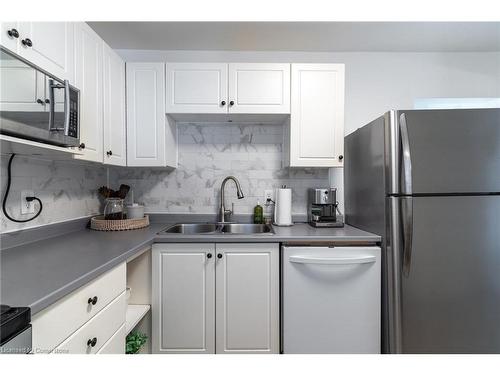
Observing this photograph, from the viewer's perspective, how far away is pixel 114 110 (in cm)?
174

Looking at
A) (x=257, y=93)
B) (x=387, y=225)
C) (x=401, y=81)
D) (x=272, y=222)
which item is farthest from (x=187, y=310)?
(x=401, y=81)

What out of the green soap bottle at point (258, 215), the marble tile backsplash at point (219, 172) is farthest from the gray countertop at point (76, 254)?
the marble tile backsplash at point (219, 172)

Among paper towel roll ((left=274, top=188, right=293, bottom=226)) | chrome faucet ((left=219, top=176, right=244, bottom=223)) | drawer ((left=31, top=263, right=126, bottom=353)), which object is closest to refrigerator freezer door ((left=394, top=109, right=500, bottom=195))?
paper towel roll ((left=274, top=188, right=293, bottom=226))

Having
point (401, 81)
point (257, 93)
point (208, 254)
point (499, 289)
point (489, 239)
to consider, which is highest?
point (401, 81)

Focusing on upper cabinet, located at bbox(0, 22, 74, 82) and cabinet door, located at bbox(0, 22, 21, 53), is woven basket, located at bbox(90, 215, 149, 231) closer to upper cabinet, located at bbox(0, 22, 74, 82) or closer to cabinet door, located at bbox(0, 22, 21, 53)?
upper cabinet, located at bbox(0, 22, 74, 82)

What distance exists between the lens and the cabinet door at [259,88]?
6.21 ft

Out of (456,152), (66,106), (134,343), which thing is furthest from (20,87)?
(456,152)

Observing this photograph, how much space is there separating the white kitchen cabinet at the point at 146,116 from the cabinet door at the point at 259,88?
0.54 m

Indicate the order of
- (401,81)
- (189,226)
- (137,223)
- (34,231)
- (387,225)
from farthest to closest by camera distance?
1. (401,81)
2. (189,226)
3. (137,223)
4. (387,225)
5. (34,231)

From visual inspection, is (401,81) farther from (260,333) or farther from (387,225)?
(260,333)

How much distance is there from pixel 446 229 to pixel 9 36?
2248 millimetres

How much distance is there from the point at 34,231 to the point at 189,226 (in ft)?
3.33

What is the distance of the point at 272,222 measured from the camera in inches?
85.2

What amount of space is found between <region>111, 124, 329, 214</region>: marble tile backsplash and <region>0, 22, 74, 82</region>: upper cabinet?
1.04 m
